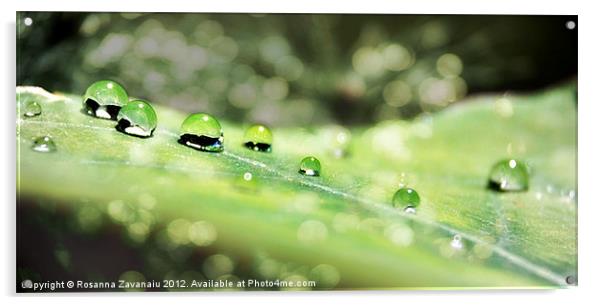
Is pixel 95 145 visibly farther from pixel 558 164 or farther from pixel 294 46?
pixel 558 164

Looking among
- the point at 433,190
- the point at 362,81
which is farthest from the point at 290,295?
the point at 362,81

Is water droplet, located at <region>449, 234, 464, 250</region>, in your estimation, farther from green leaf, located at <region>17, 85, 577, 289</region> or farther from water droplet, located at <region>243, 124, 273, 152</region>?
water droplet, located at <region>243, 124, 273, 152</region>

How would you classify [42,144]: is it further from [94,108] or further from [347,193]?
[347,193]

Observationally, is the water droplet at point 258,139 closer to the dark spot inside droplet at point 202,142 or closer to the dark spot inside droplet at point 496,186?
the dark spot inside droplet at point 202,142

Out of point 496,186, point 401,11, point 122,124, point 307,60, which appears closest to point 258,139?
point 307,60

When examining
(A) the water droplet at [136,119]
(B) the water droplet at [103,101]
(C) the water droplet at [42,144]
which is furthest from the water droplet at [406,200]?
(C) the water droplet at [42,144]

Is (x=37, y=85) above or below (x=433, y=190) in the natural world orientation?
above
